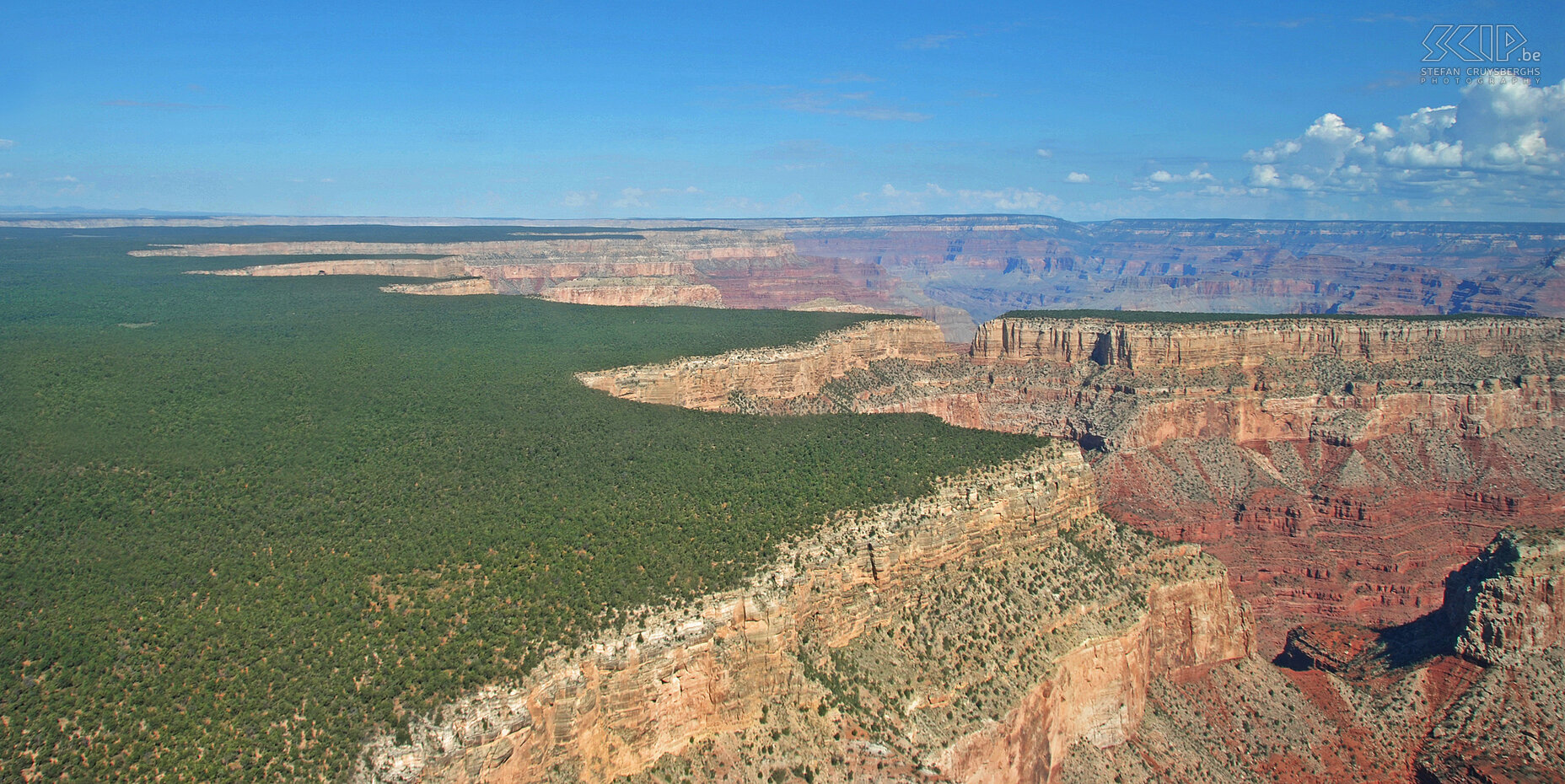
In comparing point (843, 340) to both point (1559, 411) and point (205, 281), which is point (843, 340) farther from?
point (205, 281)

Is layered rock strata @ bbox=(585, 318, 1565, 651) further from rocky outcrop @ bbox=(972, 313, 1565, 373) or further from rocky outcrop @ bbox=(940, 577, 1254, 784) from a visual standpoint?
rocky outcrop @ bbox=(940, 577, 1254, 784)

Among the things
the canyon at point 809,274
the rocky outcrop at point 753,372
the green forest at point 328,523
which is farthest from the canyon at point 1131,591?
the canyon at point 809,274

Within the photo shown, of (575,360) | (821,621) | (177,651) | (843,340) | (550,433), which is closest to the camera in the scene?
(177,651)

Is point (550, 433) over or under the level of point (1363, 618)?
over

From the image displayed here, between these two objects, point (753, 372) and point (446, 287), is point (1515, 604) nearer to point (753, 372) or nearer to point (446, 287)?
point (753, 372)

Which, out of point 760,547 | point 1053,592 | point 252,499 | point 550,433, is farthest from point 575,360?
point 1053,592

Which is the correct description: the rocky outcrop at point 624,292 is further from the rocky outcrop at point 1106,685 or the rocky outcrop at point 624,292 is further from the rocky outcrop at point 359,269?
the rocky outcrop at point 1106,685

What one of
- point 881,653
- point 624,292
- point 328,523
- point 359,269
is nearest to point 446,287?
point 624,292
